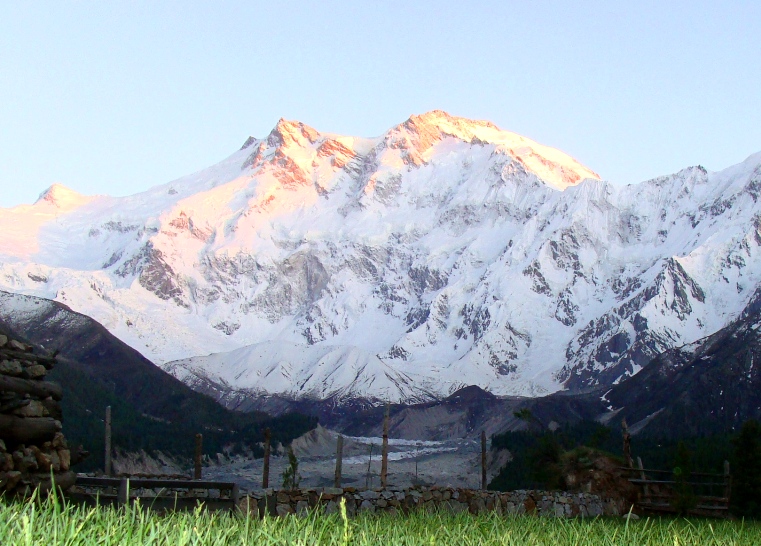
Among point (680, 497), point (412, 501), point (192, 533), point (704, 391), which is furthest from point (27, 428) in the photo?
point (704, 391)

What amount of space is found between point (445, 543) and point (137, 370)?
12255 cm

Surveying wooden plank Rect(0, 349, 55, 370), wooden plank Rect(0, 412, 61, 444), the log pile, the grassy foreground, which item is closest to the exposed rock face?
wooden plank Rect(0, 349, 55, 370)

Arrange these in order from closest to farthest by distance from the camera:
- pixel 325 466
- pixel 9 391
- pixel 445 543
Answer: pixel 445 543, pixel 9 391, pixel 325 466

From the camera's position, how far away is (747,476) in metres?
32.8

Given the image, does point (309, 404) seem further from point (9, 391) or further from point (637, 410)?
point (9, 391)

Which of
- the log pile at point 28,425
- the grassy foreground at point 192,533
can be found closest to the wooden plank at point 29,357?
the log pile at point 28,425

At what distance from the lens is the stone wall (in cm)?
1678

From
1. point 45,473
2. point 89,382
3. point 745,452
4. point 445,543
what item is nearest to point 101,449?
point 89,382

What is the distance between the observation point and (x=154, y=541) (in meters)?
5.72

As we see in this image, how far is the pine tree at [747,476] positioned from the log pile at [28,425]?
966 inches

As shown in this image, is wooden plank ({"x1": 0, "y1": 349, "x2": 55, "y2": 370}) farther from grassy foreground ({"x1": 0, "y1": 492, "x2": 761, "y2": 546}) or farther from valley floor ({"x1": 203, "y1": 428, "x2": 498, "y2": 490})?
valley floor ({"x1": 203, "y1": 428, "x2": 498, "y2": 490})

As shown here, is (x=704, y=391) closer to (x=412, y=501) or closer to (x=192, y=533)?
(x=412, y=501)

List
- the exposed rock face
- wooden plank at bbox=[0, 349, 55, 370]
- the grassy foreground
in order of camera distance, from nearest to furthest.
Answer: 1. the grassy foreground
2. wooden plank at bbox=[0, 349, 55, 370]
3. the exposed rock face

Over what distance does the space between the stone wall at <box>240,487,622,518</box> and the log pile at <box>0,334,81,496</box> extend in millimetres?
2963
